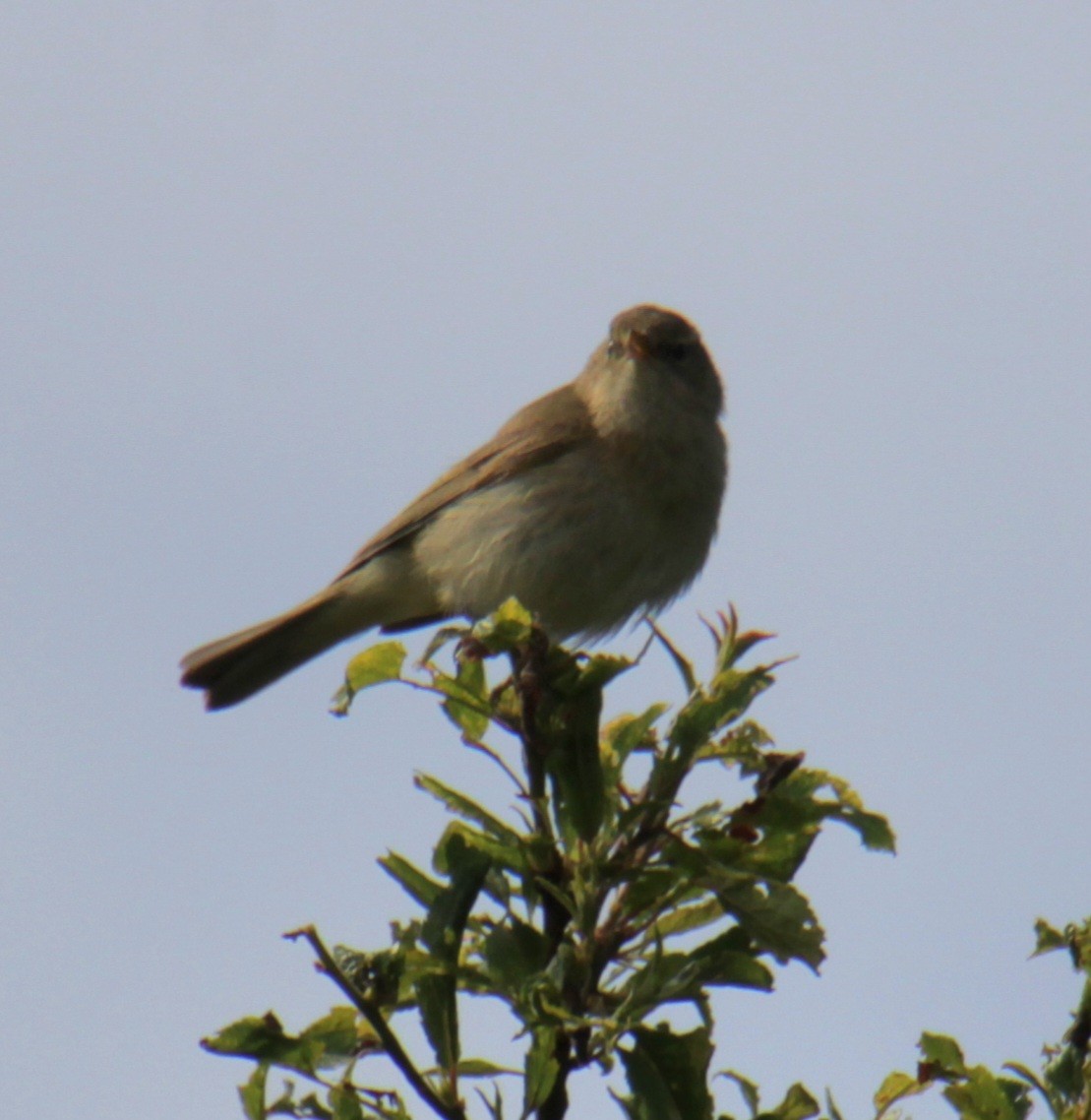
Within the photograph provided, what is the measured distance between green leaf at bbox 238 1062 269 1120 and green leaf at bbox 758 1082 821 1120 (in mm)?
737

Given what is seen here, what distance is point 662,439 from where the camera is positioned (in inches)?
249

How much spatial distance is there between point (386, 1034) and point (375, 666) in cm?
79

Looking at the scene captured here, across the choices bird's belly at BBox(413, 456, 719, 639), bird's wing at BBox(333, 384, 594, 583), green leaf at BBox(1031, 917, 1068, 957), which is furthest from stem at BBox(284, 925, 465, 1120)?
bird's wing at BBox(333, 384, 594, 583)

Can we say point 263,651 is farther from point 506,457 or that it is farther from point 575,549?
point 575,549

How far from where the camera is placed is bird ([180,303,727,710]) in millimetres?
6012

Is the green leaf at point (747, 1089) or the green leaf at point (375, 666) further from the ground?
the green leaf at point (375, 666)

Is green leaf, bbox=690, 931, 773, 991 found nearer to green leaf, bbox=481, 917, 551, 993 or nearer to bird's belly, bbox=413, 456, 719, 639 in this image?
green leaf, bbox=481, 917, 551, 993

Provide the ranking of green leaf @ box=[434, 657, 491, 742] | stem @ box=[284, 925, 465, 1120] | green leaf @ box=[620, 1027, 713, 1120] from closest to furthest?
1. stem @ box=[284, 925, 465, 1120]
2. green leaf @ box=[620, 1027, 713, 1120]
3. green leaf @ box=[434, 657, 491, 742]

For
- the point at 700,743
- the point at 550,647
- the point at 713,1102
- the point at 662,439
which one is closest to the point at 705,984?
the point at 713,1102

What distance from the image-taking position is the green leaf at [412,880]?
8.38 feet

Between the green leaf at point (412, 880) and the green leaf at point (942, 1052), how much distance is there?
2.55 feet

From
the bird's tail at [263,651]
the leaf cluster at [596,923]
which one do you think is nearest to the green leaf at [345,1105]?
the leaf cluster at [596,923]

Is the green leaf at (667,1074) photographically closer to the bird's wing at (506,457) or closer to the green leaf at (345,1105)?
the green leaf at (345,1105)

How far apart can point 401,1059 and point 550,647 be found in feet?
3.04
